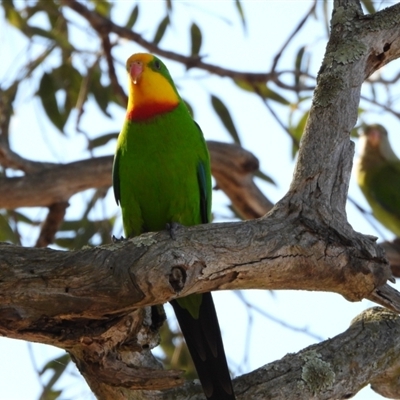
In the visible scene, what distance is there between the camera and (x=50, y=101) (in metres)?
4.67

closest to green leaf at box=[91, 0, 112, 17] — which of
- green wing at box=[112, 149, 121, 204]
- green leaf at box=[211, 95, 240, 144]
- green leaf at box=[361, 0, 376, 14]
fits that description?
green leaf at box=[211, 95, 240, 144]

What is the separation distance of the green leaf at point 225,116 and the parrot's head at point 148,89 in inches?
44.4

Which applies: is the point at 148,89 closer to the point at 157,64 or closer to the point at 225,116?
the point at 157,64

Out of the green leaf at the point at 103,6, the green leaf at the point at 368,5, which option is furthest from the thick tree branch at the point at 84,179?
the green leaf at the point at 103,6

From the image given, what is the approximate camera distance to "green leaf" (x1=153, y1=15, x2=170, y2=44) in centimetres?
464

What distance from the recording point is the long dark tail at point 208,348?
2.38 metres

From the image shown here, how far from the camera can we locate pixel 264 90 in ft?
15.9

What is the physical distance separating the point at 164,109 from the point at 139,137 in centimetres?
21

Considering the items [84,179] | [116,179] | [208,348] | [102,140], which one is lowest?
[208,348]

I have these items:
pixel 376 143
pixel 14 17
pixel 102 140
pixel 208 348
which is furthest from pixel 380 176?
pixel 208 348

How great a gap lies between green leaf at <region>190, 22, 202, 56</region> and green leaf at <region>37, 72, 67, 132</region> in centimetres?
94

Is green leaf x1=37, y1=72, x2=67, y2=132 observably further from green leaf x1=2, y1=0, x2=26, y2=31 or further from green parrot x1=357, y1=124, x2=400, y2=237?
green parrot x1=357, y1=124, x2=400, y2=237

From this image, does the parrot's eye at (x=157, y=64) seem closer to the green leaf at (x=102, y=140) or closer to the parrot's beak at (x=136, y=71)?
the parrot's beak at (x=136, y=71)

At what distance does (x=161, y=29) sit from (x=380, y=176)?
1895 mm
